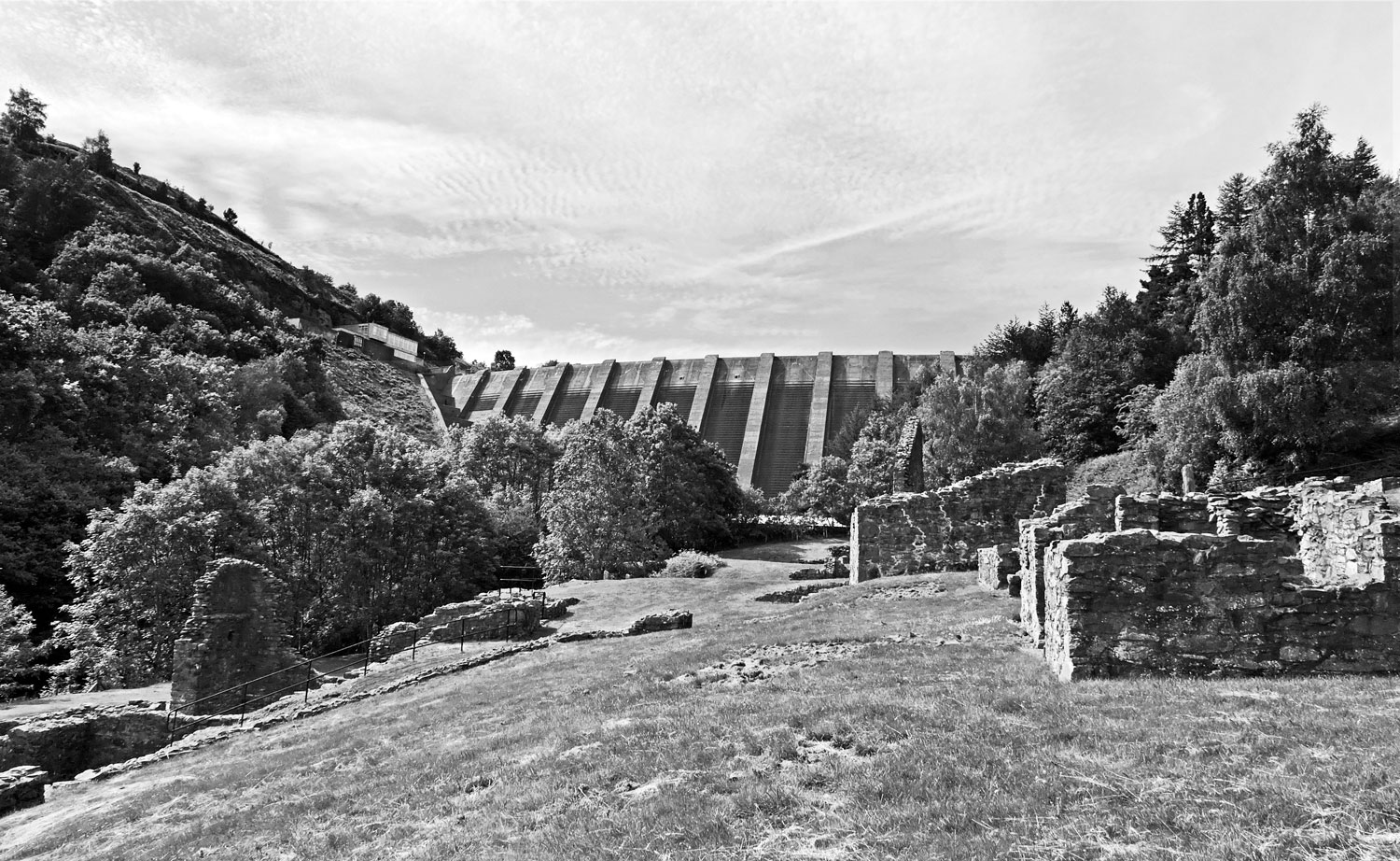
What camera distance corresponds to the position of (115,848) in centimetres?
885

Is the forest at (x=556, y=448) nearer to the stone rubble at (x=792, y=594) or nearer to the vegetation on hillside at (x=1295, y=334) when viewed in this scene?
the vegetation on hillside at (x=1295, y=334)

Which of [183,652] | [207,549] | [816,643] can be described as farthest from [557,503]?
[816,643]

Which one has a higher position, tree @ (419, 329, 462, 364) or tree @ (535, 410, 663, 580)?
tree @ (419, 329, 462, 364)

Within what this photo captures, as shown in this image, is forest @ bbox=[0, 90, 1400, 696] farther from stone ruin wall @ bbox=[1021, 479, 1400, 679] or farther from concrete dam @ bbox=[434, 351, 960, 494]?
stone ruin wall @ bbox=[1021, 479, 1400, 679]

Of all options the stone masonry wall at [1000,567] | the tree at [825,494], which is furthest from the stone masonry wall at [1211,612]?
the tree at [825,494]

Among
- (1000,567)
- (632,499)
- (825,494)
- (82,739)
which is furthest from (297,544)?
(825,494)

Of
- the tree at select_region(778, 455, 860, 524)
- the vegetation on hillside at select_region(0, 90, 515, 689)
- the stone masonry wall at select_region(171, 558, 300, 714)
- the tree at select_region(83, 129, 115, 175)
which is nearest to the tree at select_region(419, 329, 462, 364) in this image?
the vegetation on hillside at select_region(0, 90, 515, 689)

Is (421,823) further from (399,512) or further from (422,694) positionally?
(399,512)

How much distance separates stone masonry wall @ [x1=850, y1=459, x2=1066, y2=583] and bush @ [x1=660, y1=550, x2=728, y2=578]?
1334cm

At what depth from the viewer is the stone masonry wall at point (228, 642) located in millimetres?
20031

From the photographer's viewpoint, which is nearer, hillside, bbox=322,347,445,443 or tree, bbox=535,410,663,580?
tree, bbox=535,410,663,580

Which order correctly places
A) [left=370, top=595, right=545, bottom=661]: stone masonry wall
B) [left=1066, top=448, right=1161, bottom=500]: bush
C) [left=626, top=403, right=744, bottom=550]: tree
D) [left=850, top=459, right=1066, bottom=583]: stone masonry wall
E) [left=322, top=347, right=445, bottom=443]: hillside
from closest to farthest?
[left=850, top=459, right=1066, bottom=583]: stone masonry wall
[left=370, top=595, right=545, bottom=661]: stone masonry wall
[left=1066, top=448, right=1161, bottom=500]: bush
[left=626, top=403, right=744, bottom=550]: tree
[left=322, top=347, right=445, bottom=443]: hillside

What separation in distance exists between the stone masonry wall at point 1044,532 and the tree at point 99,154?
134 metres

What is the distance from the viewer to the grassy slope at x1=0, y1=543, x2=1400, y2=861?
4.91 meters
